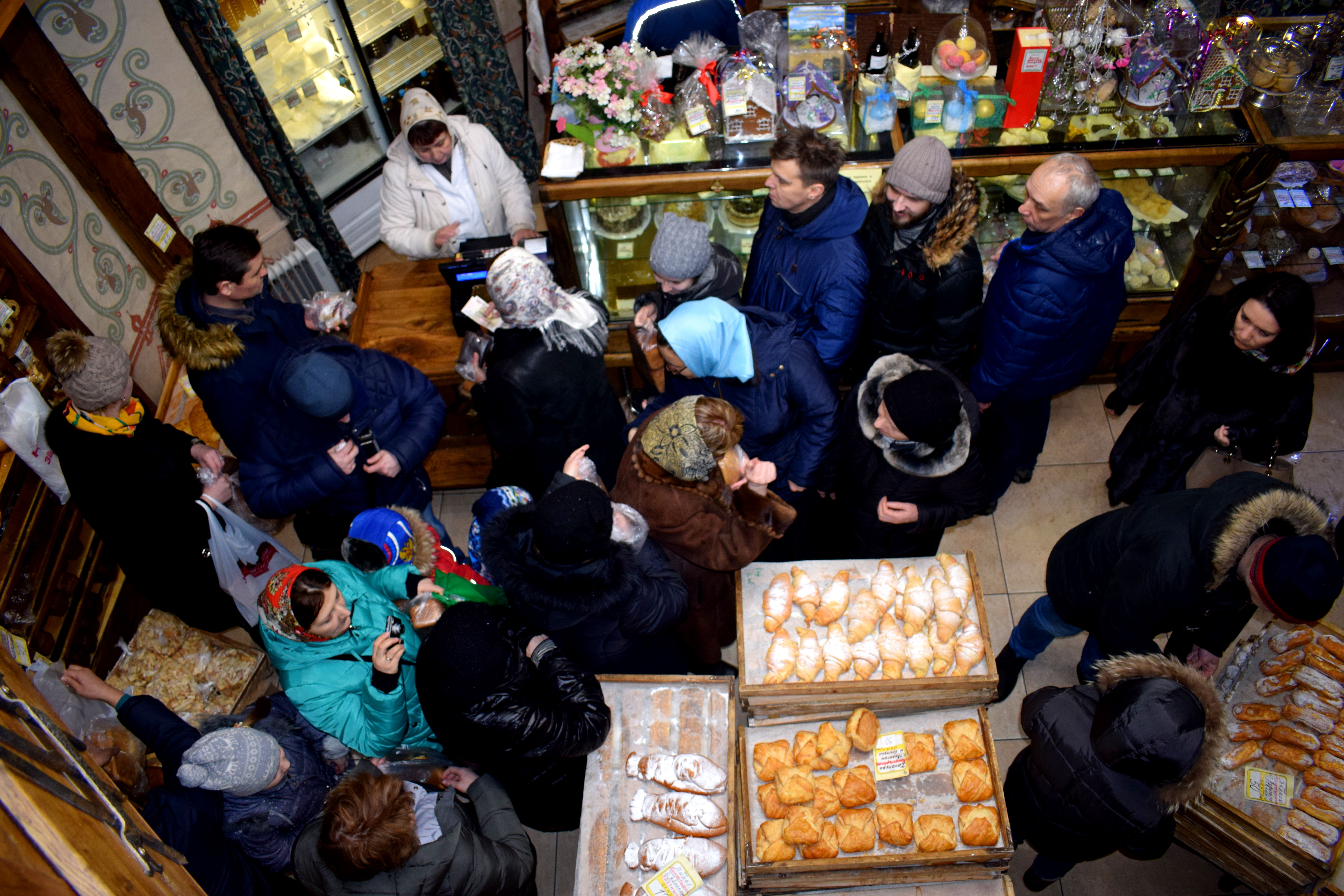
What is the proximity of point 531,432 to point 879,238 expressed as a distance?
1799 mm

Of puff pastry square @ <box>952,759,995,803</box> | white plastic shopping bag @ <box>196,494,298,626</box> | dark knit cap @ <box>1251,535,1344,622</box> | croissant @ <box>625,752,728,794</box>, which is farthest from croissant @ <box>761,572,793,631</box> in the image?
white plastic shopping bag @ <box>196,494,298,626</box>

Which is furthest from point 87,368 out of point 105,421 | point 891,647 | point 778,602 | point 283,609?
point 891,647

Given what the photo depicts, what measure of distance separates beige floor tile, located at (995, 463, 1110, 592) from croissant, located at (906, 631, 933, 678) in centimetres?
155

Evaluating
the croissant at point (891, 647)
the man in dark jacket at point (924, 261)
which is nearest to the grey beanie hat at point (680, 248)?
the man in dark jacket at point (924, 261)

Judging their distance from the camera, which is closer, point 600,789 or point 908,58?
point 600,789

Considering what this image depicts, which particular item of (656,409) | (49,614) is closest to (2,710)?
(656,409)

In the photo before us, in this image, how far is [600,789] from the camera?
2.70m

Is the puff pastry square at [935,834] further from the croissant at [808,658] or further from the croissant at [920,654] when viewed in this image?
the croissant at [808,658]

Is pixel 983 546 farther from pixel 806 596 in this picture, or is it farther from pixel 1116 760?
pixel 1116 760

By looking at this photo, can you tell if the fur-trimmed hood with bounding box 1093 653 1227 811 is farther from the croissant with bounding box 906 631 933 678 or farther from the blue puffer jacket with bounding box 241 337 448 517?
the blue puffer jacket with bounding box 241 337 448 517

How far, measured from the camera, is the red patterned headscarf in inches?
98.6

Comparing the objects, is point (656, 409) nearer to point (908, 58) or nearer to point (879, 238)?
point (879, 238)

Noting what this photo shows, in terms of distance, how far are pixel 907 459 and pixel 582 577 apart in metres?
1.32

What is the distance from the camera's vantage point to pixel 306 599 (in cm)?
249
